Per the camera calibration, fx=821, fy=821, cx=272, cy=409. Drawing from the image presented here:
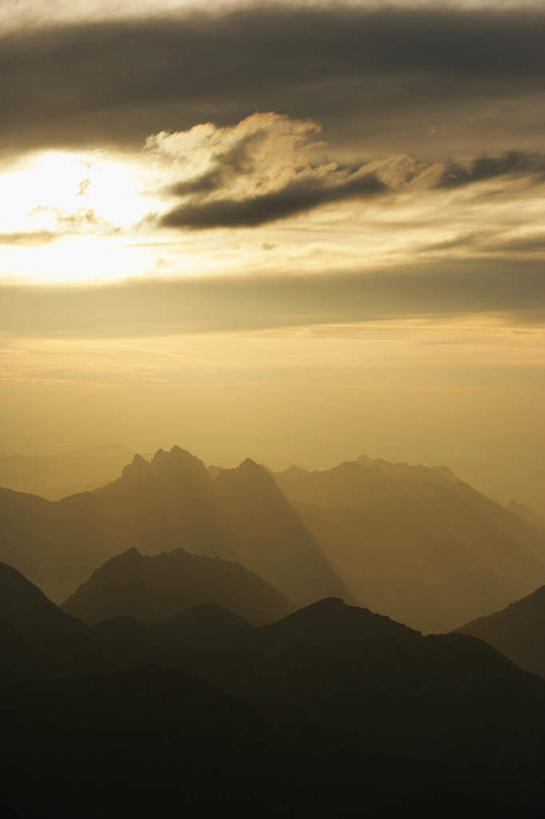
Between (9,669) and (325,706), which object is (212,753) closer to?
(325,706)

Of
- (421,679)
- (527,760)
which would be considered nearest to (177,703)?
(421,679)

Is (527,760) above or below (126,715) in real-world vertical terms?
below

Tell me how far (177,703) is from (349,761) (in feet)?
120

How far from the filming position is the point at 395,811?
147 metres

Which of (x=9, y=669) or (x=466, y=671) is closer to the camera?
(x=9, y=669)

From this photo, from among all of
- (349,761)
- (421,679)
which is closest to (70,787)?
(349,761)

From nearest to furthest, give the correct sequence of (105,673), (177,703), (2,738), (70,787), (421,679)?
(70,787), (2,738), (177,703), (105,673), (421,679)

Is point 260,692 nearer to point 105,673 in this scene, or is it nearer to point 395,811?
point 105,673

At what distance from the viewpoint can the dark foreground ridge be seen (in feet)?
486

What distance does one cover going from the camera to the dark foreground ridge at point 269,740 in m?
148

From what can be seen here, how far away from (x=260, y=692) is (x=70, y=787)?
187ft

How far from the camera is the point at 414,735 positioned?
586 feet

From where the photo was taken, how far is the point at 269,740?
6535 inches

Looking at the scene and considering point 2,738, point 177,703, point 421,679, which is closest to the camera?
point 2,738
